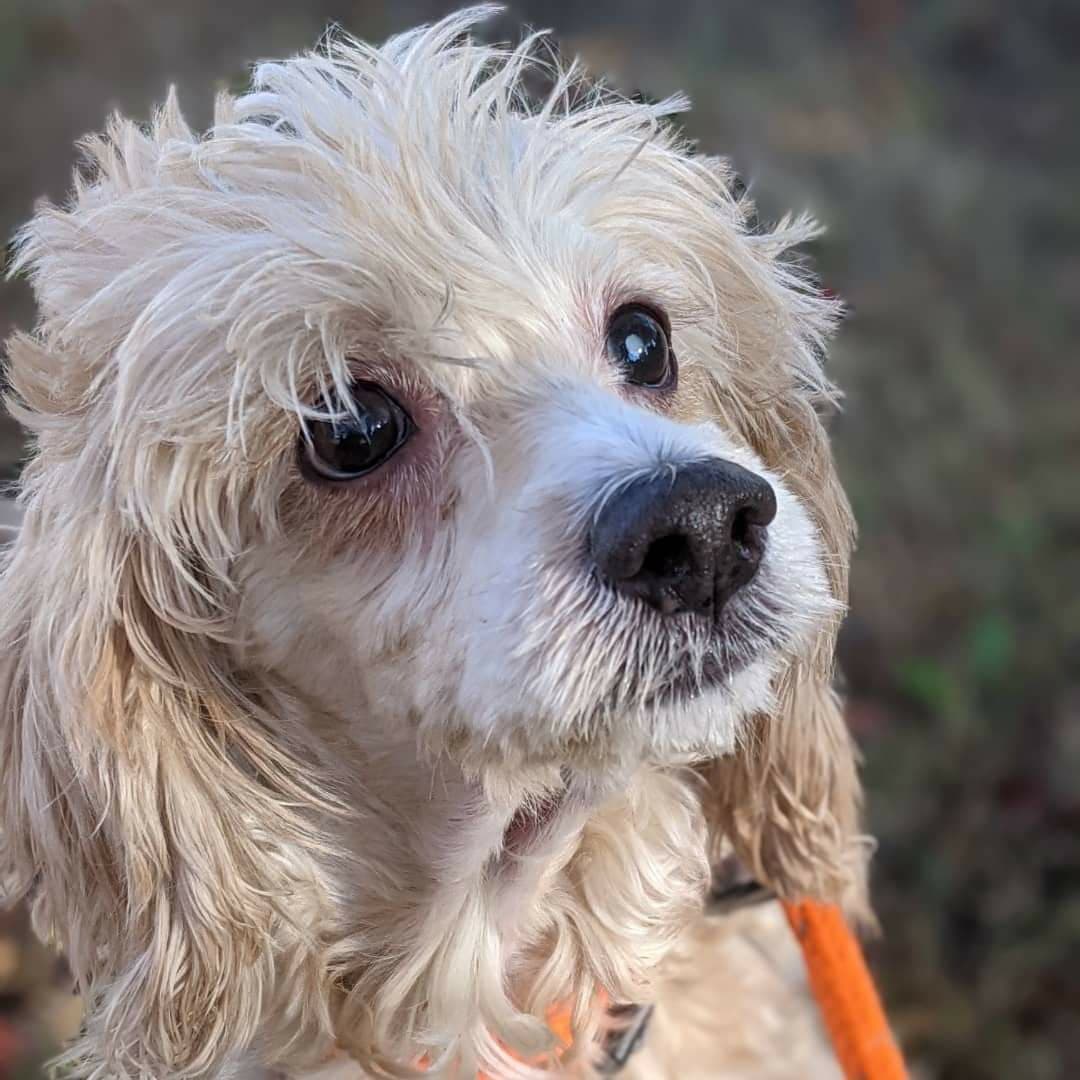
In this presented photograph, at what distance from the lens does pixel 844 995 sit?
237cm

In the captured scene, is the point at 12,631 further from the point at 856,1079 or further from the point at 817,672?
the point at 856,1079

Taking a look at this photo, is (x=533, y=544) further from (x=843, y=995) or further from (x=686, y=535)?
(x=843, y=995)

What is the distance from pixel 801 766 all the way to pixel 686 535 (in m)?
0.91

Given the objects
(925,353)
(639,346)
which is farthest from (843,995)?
(925,353)

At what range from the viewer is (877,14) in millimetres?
7422

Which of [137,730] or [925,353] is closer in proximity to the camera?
[137,730]

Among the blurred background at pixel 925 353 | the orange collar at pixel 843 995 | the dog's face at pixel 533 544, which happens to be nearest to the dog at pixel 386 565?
the dog's face at pixel 533 544

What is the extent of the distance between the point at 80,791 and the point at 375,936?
0.50 meters

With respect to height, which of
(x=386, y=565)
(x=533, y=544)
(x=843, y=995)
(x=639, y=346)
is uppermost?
(x=639, y=346)

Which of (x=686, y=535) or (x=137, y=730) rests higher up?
(x=686, y=535)

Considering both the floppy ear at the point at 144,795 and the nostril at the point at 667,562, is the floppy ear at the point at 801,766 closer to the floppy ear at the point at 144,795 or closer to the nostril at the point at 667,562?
the nostril at the point at 667,562

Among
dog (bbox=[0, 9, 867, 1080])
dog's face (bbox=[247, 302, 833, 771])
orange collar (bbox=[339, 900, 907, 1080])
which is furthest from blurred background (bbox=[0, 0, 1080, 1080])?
orange collar (bbox=[339, 900, 907, 1080])

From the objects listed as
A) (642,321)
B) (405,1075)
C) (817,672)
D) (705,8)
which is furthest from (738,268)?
(705,8)

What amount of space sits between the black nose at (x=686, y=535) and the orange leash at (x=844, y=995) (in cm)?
99
